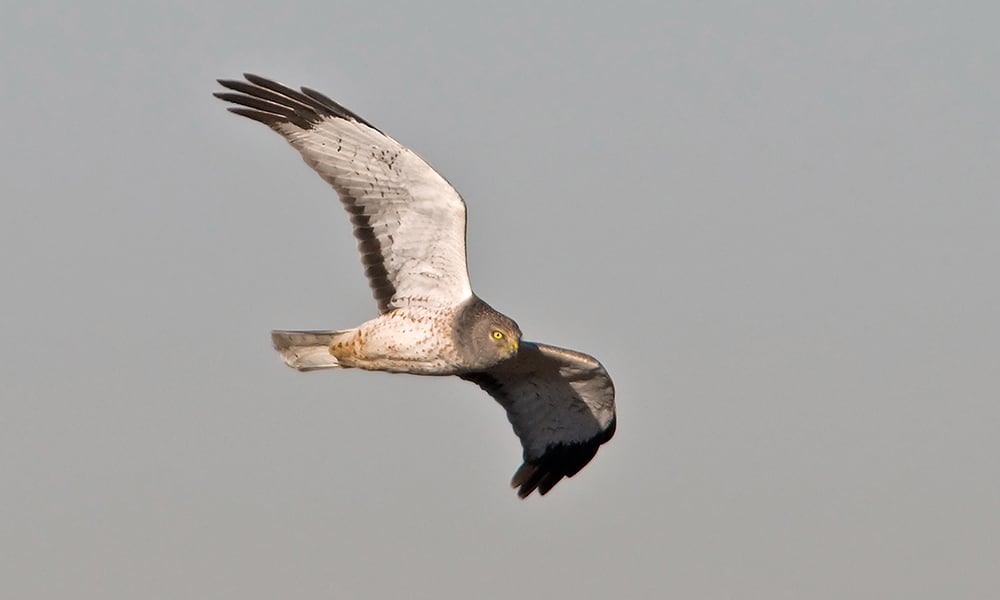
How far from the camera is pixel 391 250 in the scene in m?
15.8

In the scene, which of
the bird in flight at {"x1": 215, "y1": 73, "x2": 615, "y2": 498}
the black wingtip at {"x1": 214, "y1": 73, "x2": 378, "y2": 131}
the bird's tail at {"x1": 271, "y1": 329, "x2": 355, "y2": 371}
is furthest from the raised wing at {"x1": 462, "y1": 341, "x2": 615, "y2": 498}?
the black wingtip at {"x1": 214, "y1": 73, "x2": 378, "y2": 131}

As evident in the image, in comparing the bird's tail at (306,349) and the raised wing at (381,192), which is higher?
the raised wing at (381,192)

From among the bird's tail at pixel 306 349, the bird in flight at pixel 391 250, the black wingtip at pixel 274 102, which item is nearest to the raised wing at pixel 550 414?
the bird in flight at pixel 391 250

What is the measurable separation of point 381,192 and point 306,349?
185 cm

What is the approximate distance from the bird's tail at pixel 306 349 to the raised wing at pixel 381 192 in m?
0.69

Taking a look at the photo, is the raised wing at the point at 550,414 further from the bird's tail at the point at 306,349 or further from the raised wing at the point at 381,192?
Answer: the bird's tail at the point at 306,349

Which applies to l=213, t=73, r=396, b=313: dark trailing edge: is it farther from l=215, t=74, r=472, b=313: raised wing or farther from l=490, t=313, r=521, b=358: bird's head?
l=490, t=313, r=521, b=358: bird's head

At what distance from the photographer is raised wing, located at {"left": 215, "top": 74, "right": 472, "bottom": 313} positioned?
15.2 m

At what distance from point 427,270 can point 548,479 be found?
367 centimetres

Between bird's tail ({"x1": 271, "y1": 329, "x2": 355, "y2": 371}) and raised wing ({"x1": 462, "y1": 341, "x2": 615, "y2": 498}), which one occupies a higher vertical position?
bird's tail ({"x1": 271, "y1": 329, "x2": 355, "y2": 371})

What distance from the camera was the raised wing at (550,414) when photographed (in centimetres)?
1778

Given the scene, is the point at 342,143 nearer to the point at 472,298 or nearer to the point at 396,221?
the point at 396,221

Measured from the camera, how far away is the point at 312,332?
16125 mm

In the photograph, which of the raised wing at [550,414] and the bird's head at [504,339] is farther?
the raised wing at [550,414]
